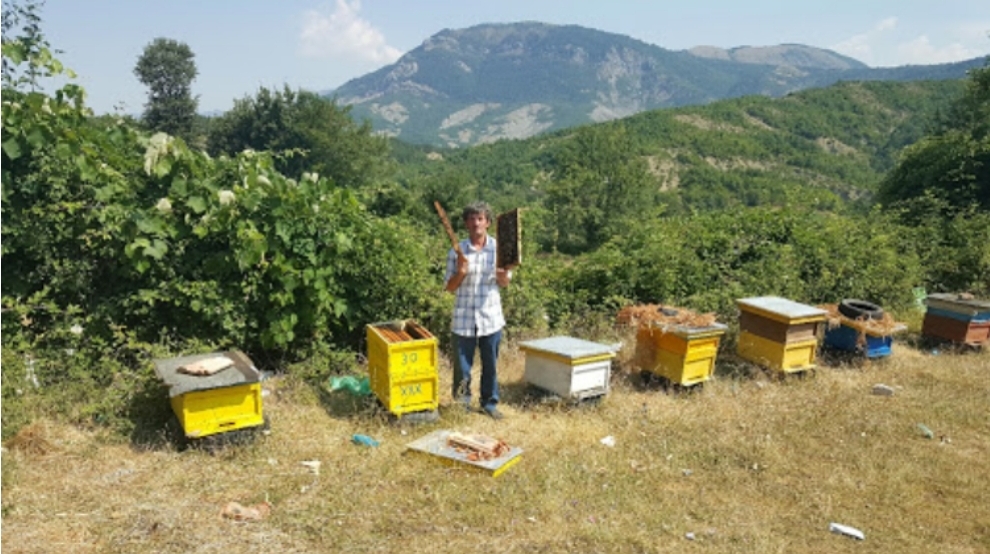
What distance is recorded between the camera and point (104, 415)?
5336 millimetres

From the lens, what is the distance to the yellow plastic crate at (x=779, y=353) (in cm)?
729

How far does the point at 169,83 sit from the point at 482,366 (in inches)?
2474

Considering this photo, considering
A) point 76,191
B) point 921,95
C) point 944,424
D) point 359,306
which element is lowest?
point 944,424

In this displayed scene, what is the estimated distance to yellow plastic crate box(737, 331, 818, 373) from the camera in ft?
23.9

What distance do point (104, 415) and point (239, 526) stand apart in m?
2.09

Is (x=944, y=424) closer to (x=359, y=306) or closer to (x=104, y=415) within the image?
(x=359, y=306)

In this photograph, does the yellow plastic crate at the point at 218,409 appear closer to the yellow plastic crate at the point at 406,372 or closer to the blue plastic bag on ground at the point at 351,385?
the yellow plastic crate at the point at 406,372

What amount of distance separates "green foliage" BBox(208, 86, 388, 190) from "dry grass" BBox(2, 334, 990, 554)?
161 feet

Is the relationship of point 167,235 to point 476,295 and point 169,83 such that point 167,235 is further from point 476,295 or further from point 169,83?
point 169,83

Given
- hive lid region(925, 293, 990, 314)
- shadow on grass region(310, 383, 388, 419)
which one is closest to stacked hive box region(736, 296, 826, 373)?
hive lid region(925, 293, 990, 314)

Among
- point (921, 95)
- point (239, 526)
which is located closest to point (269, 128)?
point (239, 526)

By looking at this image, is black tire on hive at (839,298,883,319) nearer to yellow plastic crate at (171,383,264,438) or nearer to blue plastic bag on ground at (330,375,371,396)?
blue plastic bag on ground at (330,375,371,396)

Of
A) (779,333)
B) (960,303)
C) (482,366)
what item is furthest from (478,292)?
(960,303)

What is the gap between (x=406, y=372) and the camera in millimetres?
5617
